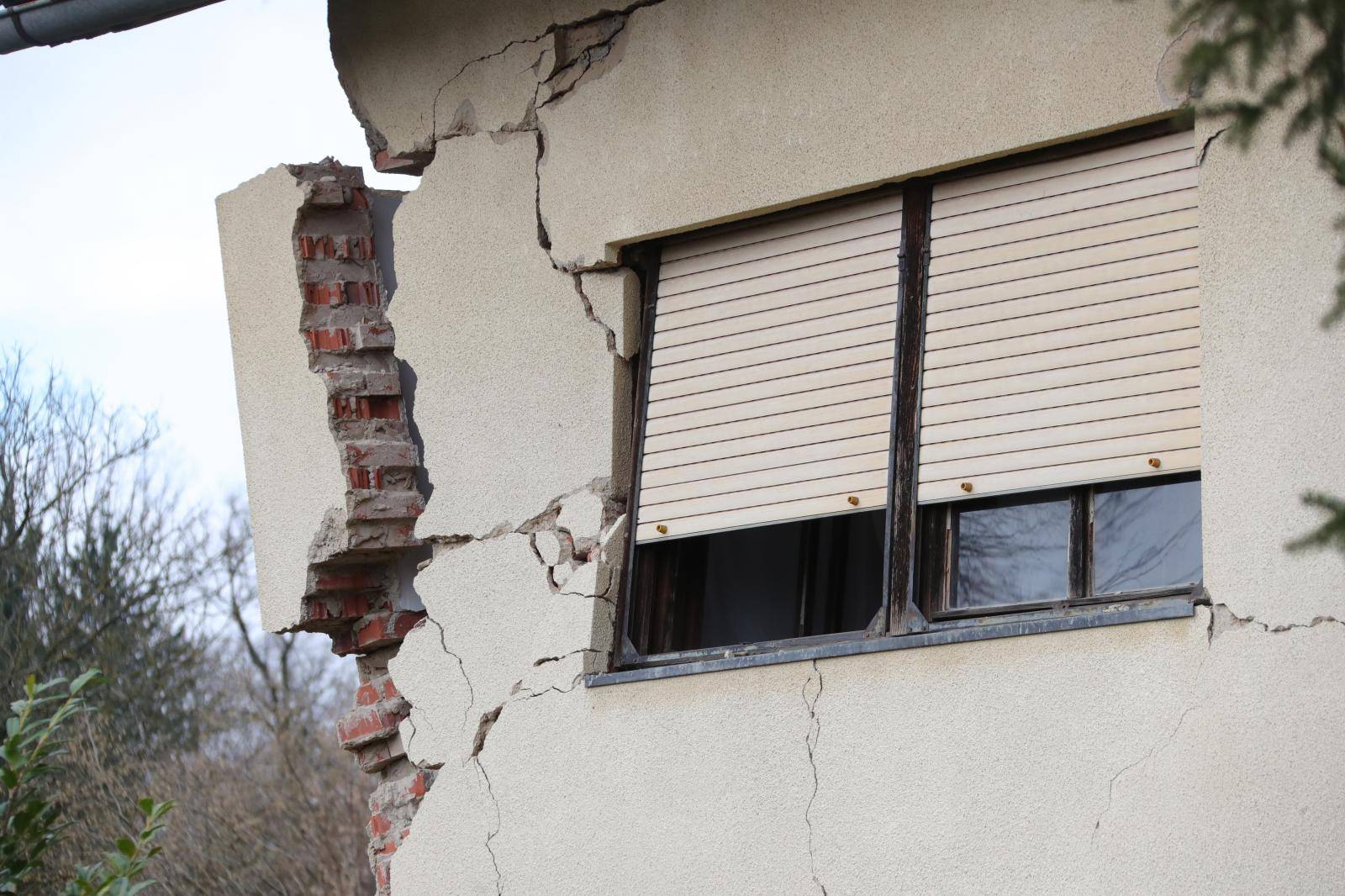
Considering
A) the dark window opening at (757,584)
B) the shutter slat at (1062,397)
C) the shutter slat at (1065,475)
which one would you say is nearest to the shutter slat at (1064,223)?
the shutter slat at (1062,397)

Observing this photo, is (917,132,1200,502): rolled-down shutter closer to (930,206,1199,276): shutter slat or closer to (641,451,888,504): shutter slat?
(930,206,1199,276): shutter slat

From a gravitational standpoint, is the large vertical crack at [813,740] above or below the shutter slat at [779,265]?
below

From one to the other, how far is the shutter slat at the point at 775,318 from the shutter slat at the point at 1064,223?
0.24m

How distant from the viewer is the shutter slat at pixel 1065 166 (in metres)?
4.12

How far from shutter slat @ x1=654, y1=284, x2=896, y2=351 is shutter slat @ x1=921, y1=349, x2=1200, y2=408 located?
0.36m

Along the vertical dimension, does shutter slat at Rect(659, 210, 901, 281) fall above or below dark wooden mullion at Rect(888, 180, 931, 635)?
above

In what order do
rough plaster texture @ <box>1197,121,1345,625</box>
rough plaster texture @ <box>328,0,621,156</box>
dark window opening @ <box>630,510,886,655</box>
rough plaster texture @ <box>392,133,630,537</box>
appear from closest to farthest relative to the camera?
rough plaster texture @ <box>1197,121,1345,625</box> < dark window opening @ <box>630,510,886,655</box> < rough plaster texture @ <box>392,133,630,537</box> < rough plaster texture @ <box>328,0,621,156</box>

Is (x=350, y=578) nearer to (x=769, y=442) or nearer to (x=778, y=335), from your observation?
(x=769, y=442)

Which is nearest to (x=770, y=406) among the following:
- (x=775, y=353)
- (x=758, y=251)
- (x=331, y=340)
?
(x=775, y=353)

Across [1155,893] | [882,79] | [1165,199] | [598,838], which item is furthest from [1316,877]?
[882,79]

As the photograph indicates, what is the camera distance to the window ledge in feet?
12.6

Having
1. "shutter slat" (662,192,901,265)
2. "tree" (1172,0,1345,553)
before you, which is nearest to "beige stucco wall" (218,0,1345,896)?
"shutter slat" (662,192,901,265)

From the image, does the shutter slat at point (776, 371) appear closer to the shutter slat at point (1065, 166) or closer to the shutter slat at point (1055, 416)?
the shutter slat at point (1055, 416)

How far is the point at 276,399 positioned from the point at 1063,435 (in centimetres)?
291
